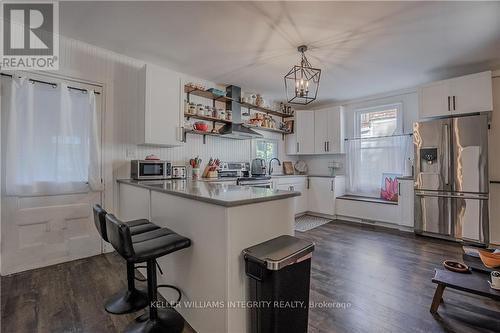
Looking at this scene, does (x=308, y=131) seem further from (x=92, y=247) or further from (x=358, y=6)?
(x=92, y=247)

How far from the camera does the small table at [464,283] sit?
5.02 feet

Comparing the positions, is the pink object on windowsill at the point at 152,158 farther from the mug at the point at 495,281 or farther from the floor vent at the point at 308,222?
the mug at the point at 495,281

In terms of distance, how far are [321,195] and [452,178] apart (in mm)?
2147

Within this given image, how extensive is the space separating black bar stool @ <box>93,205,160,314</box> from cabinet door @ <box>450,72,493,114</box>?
4.37 metres

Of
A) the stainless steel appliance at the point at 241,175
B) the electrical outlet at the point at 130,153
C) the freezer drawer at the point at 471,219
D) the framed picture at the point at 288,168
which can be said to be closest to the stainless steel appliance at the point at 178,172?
the electrical outlet at the point at 130,153

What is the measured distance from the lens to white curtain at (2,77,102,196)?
2.30 metres

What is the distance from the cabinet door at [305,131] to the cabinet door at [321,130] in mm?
88

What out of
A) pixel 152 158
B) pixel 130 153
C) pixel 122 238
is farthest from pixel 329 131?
pixel 122 238

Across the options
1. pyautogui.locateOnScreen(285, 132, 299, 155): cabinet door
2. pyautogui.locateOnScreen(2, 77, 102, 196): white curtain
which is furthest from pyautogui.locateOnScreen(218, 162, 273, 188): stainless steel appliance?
pyautogui.locateOnScreen(2, 77, 102, 196): white curtain

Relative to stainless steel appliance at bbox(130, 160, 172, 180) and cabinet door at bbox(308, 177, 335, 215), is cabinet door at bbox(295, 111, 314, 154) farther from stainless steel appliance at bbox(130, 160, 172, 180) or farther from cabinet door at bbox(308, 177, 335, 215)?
stainless steel appliance at bbox(130, 160, 172, 180)

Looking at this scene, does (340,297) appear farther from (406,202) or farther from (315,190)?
(315,190)

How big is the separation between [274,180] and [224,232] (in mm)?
3146

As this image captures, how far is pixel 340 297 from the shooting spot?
1972 mm

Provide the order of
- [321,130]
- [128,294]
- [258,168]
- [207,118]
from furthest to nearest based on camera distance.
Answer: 1. [321,130]
2. [258,168]
3. [207,118]
4. [128,294]
